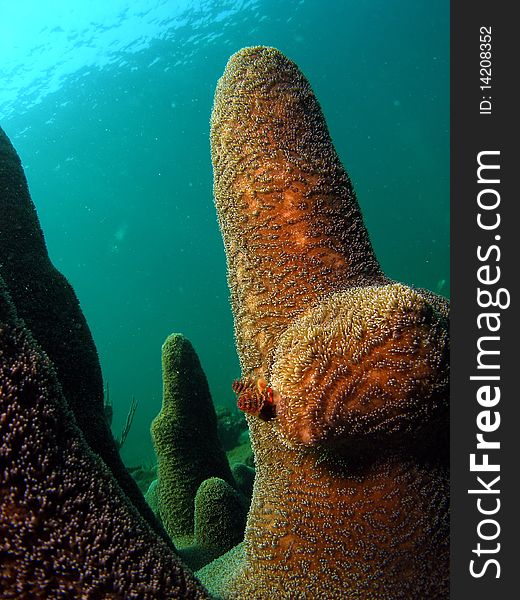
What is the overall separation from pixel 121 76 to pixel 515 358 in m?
62.7

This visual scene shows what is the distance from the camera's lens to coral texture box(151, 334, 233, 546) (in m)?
4.90

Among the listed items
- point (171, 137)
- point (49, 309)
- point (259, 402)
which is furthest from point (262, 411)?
point (171, 137)

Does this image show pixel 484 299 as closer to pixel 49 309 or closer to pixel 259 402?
pixel 259 402

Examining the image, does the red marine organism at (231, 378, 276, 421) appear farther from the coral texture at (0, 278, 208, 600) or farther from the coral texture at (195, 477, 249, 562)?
the coral texture at (195, 477, 249, 562)

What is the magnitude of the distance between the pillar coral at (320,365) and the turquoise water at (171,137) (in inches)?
1070

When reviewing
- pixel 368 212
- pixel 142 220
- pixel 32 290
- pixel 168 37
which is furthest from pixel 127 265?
pixel 32 290

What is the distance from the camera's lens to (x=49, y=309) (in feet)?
9.70

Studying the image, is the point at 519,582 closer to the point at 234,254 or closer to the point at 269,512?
the point at 269,512

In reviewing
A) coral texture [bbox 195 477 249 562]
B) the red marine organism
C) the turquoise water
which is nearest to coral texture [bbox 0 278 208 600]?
the red marine organism

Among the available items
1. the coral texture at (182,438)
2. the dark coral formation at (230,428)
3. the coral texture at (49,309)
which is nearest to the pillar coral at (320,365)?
the coral texture at (49,309)

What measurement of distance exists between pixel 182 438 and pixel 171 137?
82439mm

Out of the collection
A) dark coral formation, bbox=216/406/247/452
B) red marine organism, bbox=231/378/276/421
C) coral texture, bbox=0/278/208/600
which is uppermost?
coral texture, bbox=0/278/208/600

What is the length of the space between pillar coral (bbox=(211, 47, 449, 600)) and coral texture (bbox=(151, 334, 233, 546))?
206 cm

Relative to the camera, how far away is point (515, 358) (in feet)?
7.00
